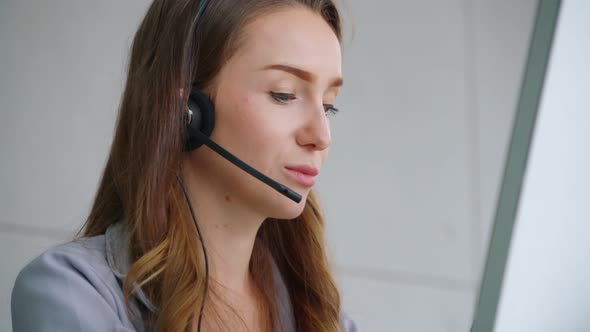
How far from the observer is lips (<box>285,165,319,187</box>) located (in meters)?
0.99

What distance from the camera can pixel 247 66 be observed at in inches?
39.3

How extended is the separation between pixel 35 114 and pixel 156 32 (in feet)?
3.23

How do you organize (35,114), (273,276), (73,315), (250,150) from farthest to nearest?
(35,114)
(273,276)
(250,150)
(73,315)

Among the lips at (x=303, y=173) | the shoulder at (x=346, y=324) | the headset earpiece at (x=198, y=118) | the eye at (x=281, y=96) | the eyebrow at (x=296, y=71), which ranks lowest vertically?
the shoulder at (x=346, y=324)

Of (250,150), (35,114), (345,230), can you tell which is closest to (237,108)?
(250,150)

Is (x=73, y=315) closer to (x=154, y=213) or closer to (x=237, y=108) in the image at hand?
(x=154, y=213)

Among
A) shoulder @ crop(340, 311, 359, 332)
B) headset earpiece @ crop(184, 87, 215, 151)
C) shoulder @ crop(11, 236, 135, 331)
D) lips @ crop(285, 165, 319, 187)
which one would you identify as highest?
headset earpiece @ crop(184, 87, 215, 151)

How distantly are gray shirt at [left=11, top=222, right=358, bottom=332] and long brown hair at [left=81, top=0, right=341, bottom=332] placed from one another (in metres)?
0.03

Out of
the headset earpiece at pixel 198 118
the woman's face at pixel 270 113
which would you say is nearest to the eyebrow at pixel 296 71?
the woman's face at pixel 270 113

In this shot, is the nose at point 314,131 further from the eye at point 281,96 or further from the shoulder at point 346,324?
the shoulder at point 346,324

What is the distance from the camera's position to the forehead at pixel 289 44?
3.26 feet

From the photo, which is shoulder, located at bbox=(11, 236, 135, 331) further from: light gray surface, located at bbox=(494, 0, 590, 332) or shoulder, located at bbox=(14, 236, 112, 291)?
light gray surface, located at bbox=(494, 0, 590, 332)

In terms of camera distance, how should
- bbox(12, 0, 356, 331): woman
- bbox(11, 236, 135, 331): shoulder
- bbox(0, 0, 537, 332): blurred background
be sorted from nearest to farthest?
bbox(11, 236, 135, 331): shoulder, bbox(12, 0, 356, 331): woman, bbox(0, 0, 537, 332): blurred background

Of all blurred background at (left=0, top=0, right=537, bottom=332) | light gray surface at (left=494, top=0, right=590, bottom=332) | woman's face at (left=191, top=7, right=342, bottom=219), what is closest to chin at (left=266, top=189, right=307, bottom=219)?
woman's face at (left=191, top=7, right=342, bottom=219)
